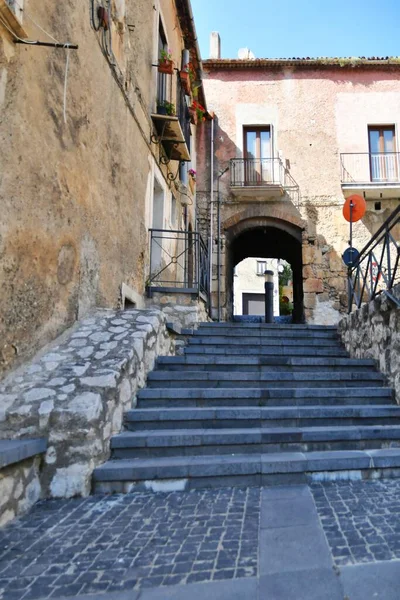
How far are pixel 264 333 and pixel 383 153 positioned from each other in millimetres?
8883

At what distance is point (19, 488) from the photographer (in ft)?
7.69

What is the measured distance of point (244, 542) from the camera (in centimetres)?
197

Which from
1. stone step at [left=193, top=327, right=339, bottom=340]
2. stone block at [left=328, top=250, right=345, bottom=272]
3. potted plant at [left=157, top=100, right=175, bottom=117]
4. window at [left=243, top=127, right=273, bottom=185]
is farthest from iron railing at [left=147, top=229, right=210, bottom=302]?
stone block at [left=328, top=250, right=345, bottom=272]

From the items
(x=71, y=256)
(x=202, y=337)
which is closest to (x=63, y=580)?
(x=71, y=256)

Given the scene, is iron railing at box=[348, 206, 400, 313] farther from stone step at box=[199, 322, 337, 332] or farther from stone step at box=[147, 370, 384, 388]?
stone step at box=[147, 370, 384, 388]

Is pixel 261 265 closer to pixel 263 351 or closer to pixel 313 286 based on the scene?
pixel 313 286

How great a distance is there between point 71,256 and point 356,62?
1190 cm

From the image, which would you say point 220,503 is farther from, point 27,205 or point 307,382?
point 27,205

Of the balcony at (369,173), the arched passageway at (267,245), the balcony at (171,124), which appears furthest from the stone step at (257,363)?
the balcony at (369,173)

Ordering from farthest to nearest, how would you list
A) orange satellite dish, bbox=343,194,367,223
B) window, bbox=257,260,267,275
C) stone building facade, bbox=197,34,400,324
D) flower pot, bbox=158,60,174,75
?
window, bbox=257,260,267,275
stone building facade, bbox=197,34,400,324
orange satellite dish, bbox=343,194,367,223
flower pot, bbox=158,60,174,75

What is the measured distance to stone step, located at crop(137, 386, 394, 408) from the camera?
366cm

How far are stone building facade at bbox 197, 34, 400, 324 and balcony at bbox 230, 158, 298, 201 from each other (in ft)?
0.10

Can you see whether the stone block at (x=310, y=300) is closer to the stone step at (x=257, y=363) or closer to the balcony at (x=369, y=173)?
the balcony at (x=369, y=173)

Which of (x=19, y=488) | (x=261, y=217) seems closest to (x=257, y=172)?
(x=261, y=217)
